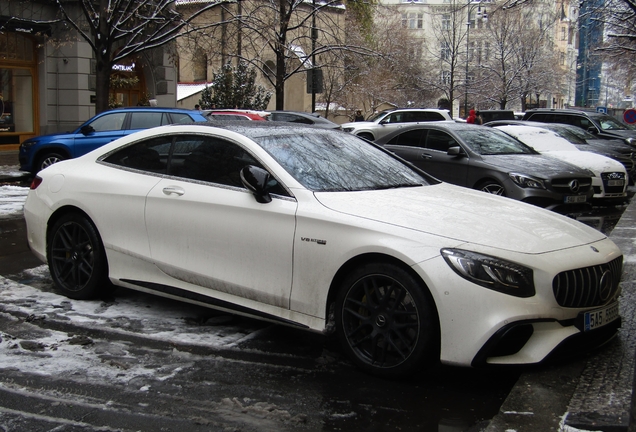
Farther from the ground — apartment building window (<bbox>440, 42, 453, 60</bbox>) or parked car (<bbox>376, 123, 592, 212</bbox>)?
apartment building window (<bbox>440, 42, 453, 60</bbox>)

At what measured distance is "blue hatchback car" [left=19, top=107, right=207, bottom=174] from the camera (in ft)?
52.5

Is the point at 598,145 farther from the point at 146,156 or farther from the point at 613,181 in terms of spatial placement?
the point at 146,156

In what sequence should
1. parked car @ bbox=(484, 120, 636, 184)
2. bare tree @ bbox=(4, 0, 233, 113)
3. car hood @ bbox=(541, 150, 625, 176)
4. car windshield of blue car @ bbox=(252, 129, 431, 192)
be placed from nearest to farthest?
car windshield of blue car @ bbox=(252, 129, 431, 192)
car hood @ bbox=(541, 150, 625, 176)
parked car @ bbox=(484, 120, 636, 184)
bare tree @ bbox=(4, 0, 233, 113)

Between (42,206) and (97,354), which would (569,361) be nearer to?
(97,354)

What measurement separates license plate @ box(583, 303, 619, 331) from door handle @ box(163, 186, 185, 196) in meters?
2.93

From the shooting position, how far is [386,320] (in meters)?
4.40

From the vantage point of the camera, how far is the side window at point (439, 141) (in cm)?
1244

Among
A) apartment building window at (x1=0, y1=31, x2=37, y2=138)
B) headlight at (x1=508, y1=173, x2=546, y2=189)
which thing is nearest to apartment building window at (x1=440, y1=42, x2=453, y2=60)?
apartment building window at (x1=0, y1=31, x2=37, y2=138)

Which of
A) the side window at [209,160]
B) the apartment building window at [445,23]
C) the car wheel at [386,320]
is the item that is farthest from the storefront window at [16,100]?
the apartment building window at [445,23]

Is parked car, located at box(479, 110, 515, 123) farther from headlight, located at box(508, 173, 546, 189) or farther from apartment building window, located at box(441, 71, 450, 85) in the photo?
headlight, located at box(508, 173, 546, 189)

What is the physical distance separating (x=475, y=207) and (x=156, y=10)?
15939 millimetres

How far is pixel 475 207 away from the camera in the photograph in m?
4.98

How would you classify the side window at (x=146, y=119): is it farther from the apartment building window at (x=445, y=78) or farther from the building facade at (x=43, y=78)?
the apartment building window at (x=445, y=78)

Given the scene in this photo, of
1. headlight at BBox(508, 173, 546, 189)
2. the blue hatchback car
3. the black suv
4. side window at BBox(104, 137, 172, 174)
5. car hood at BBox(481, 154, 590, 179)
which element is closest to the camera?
side window at BBox(104, 137, 172, 174)
